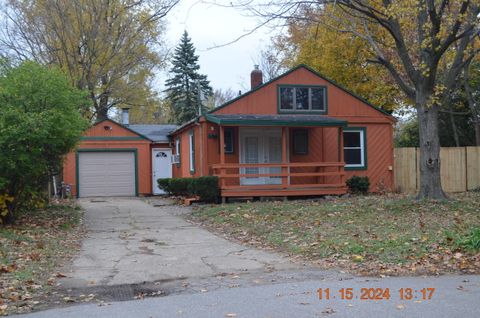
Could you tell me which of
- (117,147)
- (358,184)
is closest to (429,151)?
(358,184)

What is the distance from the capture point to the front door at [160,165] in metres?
26.6

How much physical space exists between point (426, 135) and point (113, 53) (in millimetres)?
16541

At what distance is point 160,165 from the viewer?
1057 inches

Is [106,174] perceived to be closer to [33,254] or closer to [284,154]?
[284,154]

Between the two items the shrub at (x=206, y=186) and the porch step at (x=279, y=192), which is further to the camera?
the porch step at (x=279, y=192)

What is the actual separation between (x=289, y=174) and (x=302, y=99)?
12.5 feet

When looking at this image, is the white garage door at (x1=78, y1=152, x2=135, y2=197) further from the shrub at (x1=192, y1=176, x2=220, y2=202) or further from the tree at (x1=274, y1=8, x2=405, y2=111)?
the tree at (x1=274, y1=8, x2=405, y2=111)

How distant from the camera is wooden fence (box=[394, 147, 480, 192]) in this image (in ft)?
76.3

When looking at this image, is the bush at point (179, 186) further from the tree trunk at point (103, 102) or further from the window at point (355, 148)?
the tree trunk at point (103, 102)

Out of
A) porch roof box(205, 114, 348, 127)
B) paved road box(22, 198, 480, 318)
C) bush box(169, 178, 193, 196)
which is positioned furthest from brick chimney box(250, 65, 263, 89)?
paved road box(22, 198, 480, 318)

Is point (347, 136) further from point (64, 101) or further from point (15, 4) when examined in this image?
point (15, 4)

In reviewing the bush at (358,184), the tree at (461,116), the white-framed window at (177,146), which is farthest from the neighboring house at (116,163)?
the tree at (461,116)

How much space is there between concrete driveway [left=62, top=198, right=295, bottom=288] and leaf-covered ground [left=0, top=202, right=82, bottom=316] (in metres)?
0.34

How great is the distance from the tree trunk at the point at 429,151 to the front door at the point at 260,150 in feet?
20.5
